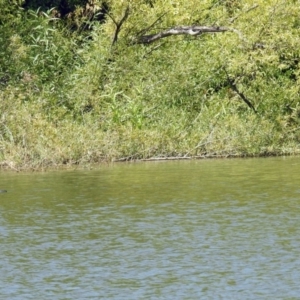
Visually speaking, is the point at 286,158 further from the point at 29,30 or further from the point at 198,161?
the point at 29,30

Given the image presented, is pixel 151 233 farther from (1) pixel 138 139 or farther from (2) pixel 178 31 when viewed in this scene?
(2) pixel 178 31

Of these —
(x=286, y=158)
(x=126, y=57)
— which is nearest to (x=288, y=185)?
(x=286, y=158)

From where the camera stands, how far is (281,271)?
864 centimetres

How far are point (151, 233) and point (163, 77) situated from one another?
31.8ft

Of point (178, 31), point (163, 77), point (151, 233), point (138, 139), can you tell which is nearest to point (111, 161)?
point (138, 139)

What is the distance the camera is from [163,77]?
20.1 m

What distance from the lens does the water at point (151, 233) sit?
827 centimetres

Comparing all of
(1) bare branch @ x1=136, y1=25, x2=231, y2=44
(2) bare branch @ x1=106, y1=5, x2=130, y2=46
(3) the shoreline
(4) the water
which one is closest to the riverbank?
(3) the shoreline

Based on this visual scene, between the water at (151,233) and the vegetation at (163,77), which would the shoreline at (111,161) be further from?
the water at (151,233)

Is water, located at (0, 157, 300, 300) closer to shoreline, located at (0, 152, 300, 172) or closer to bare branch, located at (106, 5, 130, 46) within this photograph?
shoreline, located at (0, 152, 300, 172)

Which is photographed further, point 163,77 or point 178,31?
point 178,31

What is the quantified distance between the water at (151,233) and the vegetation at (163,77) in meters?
1.90

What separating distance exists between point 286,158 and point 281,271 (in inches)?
375

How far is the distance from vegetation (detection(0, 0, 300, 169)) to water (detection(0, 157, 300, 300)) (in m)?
1.90
